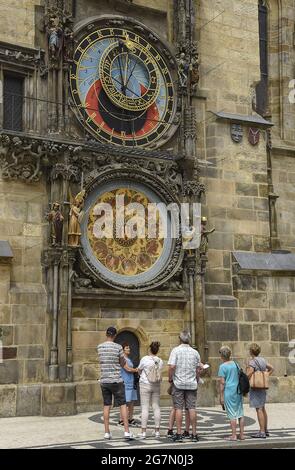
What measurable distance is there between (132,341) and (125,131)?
4.46 meters

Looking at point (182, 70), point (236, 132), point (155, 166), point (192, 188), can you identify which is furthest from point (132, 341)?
point (182, 70)

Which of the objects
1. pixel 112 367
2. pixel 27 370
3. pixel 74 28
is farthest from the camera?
pixel 74 28

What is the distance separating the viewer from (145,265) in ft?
49.7

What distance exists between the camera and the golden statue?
13.9 meters

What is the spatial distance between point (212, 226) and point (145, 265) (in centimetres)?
204

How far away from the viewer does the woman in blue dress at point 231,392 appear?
9453mm

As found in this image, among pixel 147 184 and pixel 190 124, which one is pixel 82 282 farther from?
pixel 190 124

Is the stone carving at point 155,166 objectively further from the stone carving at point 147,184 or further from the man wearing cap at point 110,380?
the man wearing cap at point 110,380

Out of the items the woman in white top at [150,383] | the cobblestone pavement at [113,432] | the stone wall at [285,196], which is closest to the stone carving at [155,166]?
the stone wall at [285,196]

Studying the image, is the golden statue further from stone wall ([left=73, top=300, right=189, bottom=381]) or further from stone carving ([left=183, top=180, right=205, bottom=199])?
stone carving ([left=183, top=180, right=205, bottom=199])

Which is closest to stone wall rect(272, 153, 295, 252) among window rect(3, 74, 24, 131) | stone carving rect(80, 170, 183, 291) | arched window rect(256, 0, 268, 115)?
arched window rect(256, 0, 268, 115)

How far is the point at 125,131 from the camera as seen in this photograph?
15445mm
